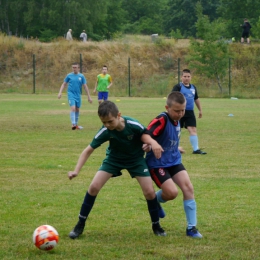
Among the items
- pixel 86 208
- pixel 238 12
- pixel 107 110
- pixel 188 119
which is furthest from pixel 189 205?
pixel 238 12

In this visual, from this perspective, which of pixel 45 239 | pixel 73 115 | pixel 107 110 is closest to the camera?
pixel 45 239

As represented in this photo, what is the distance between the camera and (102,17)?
74.1 metres

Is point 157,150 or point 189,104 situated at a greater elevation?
point 157,150

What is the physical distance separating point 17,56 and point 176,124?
4406 centimetres

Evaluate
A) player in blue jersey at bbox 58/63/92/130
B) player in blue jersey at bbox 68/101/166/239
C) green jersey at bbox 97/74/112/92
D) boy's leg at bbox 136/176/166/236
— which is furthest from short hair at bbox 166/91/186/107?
green jersey at bbox 97/74/112/92

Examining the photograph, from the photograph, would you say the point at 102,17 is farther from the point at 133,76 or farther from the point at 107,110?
the point at 107,110

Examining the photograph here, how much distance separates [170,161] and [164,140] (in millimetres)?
219

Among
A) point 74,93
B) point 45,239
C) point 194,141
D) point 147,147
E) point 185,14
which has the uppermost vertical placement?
point 185,14

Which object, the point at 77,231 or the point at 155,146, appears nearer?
the point at 155,146

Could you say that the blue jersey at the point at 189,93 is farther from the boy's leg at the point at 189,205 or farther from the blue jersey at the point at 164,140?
the boy's leg at the point at 189,205

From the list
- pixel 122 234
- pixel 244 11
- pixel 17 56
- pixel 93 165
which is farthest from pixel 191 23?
pixel 122 234

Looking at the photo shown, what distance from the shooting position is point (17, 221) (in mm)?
6660

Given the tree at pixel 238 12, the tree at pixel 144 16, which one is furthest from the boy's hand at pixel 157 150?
the tree at pixel 144 16

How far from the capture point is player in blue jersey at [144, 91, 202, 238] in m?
6.05
